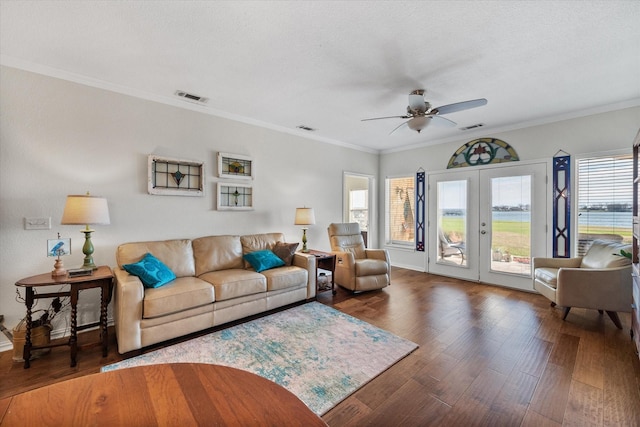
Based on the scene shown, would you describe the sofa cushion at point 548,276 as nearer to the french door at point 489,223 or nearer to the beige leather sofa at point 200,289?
the french door at point 489,223

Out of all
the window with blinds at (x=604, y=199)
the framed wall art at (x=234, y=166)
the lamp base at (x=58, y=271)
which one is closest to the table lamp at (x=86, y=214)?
the lamp base at (x=58, y=271)

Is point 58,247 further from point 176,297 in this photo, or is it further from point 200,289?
point 200,289

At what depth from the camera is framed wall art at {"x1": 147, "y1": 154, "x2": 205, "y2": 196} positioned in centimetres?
326

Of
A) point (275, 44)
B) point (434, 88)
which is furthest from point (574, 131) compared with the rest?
point (275, 44)

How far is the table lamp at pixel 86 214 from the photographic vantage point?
2443 mm

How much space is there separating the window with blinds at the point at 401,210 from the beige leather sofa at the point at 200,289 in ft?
9.45

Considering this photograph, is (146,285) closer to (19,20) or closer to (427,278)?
(19,20)

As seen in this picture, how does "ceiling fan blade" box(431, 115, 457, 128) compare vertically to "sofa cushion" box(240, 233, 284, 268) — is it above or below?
above

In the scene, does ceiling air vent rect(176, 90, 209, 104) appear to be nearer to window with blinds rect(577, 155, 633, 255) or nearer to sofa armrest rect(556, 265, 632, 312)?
sofa armrest rect(556, 265, 632, 312)

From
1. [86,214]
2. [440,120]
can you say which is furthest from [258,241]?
[440,120]

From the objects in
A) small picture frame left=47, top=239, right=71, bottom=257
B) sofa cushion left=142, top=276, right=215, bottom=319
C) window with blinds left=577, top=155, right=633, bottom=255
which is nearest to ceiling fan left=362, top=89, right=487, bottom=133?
window with blinds left=577, top=155, right=633, bottom=255

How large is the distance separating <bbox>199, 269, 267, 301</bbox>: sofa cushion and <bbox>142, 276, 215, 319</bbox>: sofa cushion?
0.29 ft

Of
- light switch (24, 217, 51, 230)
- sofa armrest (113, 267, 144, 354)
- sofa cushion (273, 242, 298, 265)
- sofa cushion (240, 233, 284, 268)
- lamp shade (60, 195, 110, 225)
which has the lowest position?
sofa armrest (113, 267, 144, 354)

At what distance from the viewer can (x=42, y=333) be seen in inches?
95.3
